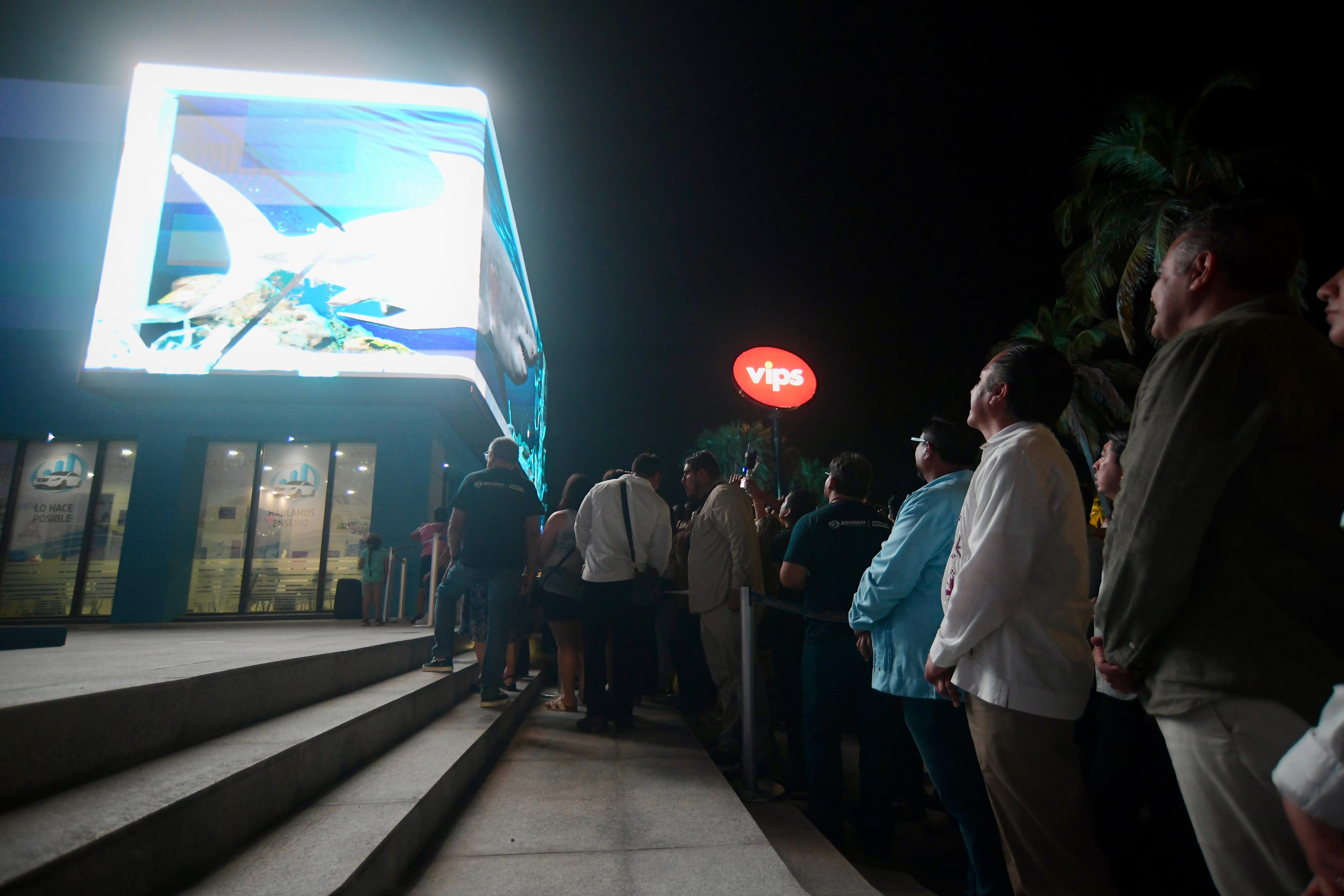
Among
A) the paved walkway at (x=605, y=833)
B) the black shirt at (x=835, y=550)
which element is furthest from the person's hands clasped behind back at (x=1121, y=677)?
the black shirt at (x=835, y=550)

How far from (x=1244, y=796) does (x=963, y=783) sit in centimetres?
155

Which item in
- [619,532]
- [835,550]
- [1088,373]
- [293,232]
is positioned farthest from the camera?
[1088,373]

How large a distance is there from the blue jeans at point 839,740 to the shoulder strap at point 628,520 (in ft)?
5.90

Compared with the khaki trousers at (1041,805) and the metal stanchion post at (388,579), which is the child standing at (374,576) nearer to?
the metal stanchion post at (388,579)

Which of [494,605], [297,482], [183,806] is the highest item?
[297,482]

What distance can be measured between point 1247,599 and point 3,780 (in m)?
3.12

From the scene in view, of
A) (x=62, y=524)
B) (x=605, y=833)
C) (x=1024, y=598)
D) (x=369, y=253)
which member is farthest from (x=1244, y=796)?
(x=62, y=524)

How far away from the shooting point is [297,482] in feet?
43.5

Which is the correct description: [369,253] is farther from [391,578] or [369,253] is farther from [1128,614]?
[1128,614]

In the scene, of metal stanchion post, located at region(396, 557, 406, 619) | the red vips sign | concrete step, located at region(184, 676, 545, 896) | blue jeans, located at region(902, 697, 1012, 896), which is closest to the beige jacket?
concrete step, located at region(184, 676, 545, 896)

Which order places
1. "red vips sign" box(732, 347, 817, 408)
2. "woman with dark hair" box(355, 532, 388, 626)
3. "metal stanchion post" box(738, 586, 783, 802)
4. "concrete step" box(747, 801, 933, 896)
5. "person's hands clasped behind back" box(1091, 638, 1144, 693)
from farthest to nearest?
"woman with dark hair" box(355, 532, 388, 626) < "red vips sign" box(732, 347, 817, 408) < "metal stanchion post" box(738, 586, 783, 802) < "concrete step" box(747, 801, 933, 896) < "person's hands clasped behind back" box(1091, 638, 1144, 693)

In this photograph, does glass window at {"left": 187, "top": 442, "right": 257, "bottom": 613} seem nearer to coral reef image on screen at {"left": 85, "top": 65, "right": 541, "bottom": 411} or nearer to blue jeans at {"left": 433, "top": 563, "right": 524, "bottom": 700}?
coral reef image on screen at {"left": 85, "top": 65, "right": 541, "bottom": 411}

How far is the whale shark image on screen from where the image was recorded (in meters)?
11.1

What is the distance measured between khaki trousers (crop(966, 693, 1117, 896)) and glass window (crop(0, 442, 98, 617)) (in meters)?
16.0
